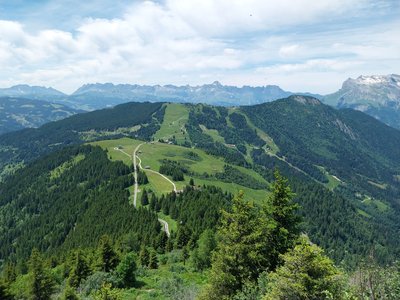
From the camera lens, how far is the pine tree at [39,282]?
63062 millimetres

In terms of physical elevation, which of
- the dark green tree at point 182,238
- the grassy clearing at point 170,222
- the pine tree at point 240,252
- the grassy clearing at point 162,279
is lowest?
the grassy clearing at point 170,222

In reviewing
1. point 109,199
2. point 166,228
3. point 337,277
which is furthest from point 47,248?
point 337,277

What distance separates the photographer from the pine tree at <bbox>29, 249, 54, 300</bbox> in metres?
63.1

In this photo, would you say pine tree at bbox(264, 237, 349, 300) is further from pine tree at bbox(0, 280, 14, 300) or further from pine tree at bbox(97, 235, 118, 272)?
pine tree at bbox(0, 280, 14, 300)

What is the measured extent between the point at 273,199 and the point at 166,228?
9190cm

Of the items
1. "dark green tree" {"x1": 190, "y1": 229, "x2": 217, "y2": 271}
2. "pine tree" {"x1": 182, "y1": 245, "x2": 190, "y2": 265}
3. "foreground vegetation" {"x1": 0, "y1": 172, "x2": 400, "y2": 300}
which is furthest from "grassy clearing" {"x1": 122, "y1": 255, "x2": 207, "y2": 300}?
"pine tree" {"x1": 182, "y1": 245, "x2": 190, "y2": 265}

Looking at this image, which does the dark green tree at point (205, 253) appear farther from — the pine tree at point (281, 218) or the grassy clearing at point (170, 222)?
the grassy clearing at point (170, 222)

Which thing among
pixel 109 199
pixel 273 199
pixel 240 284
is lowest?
pixel 109 199

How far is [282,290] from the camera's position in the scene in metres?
27.8

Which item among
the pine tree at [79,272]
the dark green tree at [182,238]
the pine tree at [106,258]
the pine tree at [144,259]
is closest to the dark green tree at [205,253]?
the pine tree at [144,259]

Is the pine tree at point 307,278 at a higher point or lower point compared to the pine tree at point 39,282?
higher

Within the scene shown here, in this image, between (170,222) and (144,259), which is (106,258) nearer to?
(144,259)

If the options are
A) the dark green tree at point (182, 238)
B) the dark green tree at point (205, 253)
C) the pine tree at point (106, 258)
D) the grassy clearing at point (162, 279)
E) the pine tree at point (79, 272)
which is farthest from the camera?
the dark green tree at point (182, 238)

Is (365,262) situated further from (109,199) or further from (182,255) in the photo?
(109,199)
